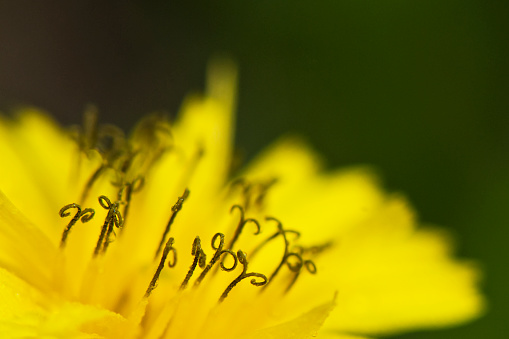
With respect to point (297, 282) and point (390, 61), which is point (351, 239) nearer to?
point (297, 282)

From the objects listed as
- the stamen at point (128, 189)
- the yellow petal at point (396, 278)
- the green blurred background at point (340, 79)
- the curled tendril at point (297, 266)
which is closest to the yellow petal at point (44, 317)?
the stamen at point (128, 189)

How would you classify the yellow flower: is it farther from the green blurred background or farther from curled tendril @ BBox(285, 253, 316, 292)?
the green blurred background

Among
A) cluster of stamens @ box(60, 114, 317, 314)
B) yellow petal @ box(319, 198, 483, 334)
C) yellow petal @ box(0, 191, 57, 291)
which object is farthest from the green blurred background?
yellow petal @ box(0, 191, 57, 291)

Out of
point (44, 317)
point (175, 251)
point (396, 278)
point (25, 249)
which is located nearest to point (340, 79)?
point (396, 278)

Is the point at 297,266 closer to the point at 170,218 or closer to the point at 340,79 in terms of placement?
the point at 170,218

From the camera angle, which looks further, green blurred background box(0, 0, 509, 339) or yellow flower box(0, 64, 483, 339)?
green blurred background box(0, 0, 509, 339)

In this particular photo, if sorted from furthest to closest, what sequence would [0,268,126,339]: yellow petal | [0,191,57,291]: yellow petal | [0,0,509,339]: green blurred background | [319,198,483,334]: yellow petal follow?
[0,0,509,339]: green blurred background
[319,198,483,334]: yellow petal
[0,191,57,291]: yellow petal
[0,268,126,339]: yellow petal

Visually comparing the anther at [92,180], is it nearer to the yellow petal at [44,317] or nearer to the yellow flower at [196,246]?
the yellow flower at [196,246]

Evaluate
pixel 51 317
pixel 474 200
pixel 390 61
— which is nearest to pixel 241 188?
pixel 51 317

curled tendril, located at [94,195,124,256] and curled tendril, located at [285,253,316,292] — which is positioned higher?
curled tendril, located at [285,253,316,292]
